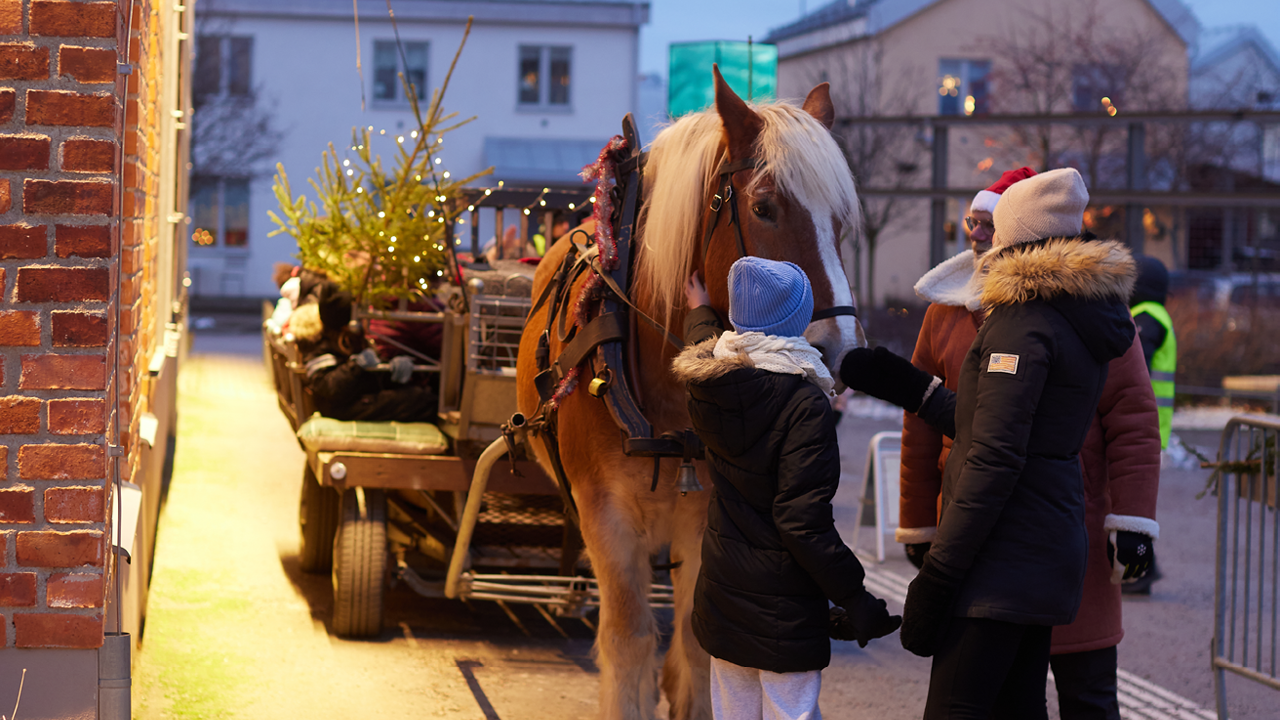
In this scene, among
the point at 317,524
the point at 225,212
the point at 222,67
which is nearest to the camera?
the point at 317,524

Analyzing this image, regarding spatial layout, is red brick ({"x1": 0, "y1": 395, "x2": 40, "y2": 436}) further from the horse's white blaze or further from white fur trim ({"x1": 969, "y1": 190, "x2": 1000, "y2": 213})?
white fur trim ({"x1": 969, "y1": 190, "x2": 1000, "y2": 213})

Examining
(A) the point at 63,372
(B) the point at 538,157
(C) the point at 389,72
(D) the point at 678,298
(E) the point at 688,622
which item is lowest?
(E) the point at 688,622

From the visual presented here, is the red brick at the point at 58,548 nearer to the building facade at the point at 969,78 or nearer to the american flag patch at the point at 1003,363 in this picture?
the american flag patch at the point at 1003,363

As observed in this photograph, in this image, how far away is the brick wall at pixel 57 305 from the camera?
9.82 ft

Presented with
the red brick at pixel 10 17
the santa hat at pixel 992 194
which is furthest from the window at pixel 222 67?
the santa hat at pixel 992 194

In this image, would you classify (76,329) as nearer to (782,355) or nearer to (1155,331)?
(782,355)

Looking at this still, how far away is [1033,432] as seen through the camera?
9.32 feet

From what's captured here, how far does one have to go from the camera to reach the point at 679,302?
3.47 m

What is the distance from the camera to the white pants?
291 centimetres

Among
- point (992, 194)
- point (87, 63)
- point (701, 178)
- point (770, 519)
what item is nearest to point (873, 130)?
point (992, 194)

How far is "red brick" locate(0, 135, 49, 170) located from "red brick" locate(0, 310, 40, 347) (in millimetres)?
378

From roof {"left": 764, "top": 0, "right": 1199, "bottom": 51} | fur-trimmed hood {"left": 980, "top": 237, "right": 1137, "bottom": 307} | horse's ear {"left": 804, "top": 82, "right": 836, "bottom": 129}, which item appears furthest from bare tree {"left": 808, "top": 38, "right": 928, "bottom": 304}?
fur-trimmed hood {"left": 980, "top": 237, "right": 1137, "bottom": 307}

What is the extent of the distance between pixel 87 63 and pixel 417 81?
30751 millimetres

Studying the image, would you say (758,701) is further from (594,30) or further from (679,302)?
(594,30)
